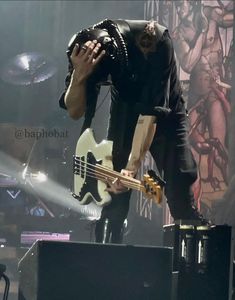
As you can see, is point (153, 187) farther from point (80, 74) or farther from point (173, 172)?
point (80, 74)

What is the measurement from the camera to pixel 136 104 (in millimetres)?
2477

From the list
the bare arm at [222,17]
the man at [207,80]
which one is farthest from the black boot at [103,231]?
the bare arm at [222,17]

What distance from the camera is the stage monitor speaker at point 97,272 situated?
77.8 inches

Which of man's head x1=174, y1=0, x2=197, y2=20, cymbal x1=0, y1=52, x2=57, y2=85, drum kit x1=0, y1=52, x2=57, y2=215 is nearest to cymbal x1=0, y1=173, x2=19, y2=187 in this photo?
drum kit x1=0, y1=52, x2=57, y2=215

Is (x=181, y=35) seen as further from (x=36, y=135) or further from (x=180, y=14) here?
(x=36, y=135)

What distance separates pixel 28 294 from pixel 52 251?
0.24 metres

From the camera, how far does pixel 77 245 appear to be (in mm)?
2025

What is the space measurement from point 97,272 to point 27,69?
15.6 feet

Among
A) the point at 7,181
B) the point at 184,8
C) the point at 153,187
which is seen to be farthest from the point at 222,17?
the point at 153,187

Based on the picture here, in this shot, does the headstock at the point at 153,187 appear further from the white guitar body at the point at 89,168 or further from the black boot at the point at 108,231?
the black boot at the point at 108,231

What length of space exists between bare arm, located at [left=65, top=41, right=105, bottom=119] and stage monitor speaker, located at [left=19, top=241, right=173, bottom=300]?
2.45 ft

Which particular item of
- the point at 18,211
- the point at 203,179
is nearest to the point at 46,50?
the point at 18,211

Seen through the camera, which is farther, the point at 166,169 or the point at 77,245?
the point at 166,169

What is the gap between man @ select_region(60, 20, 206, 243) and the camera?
8.00ft
